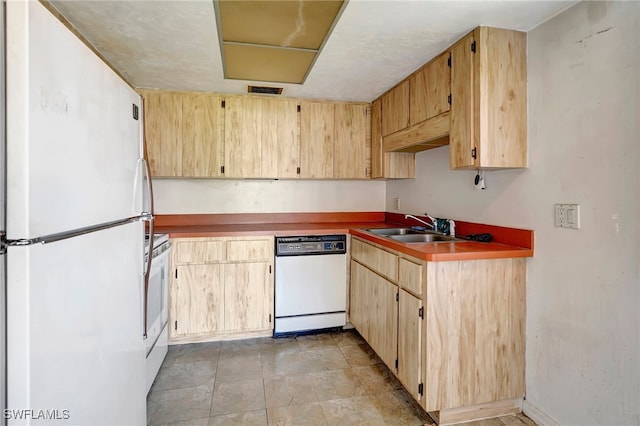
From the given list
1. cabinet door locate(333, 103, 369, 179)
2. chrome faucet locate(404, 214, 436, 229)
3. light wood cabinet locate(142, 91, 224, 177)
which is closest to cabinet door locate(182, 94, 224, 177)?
light wood cabinet locate(142, 91, 224, 177)

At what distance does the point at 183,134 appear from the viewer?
110 inches

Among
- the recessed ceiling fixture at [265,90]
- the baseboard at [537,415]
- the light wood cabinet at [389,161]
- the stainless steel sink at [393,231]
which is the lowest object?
the baseboard at [537,415]

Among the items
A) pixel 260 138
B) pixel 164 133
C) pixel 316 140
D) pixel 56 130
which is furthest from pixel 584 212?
pixel 164 133

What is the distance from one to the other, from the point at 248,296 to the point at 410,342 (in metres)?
1.41

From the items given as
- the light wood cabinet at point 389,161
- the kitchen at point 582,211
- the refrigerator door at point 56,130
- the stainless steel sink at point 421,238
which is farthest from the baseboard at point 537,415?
the refrigerator door at point 56,130

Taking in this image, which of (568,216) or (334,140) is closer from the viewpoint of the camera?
(568,216)

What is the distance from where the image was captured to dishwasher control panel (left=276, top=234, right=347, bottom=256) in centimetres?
270

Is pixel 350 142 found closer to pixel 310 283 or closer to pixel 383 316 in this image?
pixel 310 283

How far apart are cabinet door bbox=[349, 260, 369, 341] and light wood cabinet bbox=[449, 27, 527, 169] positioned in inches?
48.0

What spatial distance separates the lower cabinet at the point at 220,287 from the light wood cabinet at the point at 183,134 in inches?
27.1

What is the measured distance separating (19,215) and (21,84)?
0.29m

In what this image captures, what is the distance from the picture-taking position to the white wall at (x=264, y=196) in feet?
10.1

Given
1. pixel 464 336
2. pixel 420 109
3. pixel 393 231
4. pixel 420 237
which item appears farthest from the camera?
pixel 393 231

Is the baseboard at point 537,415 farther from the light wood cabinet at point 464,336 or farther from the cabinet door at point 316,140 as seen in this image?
the cabinet door at point 316,140
